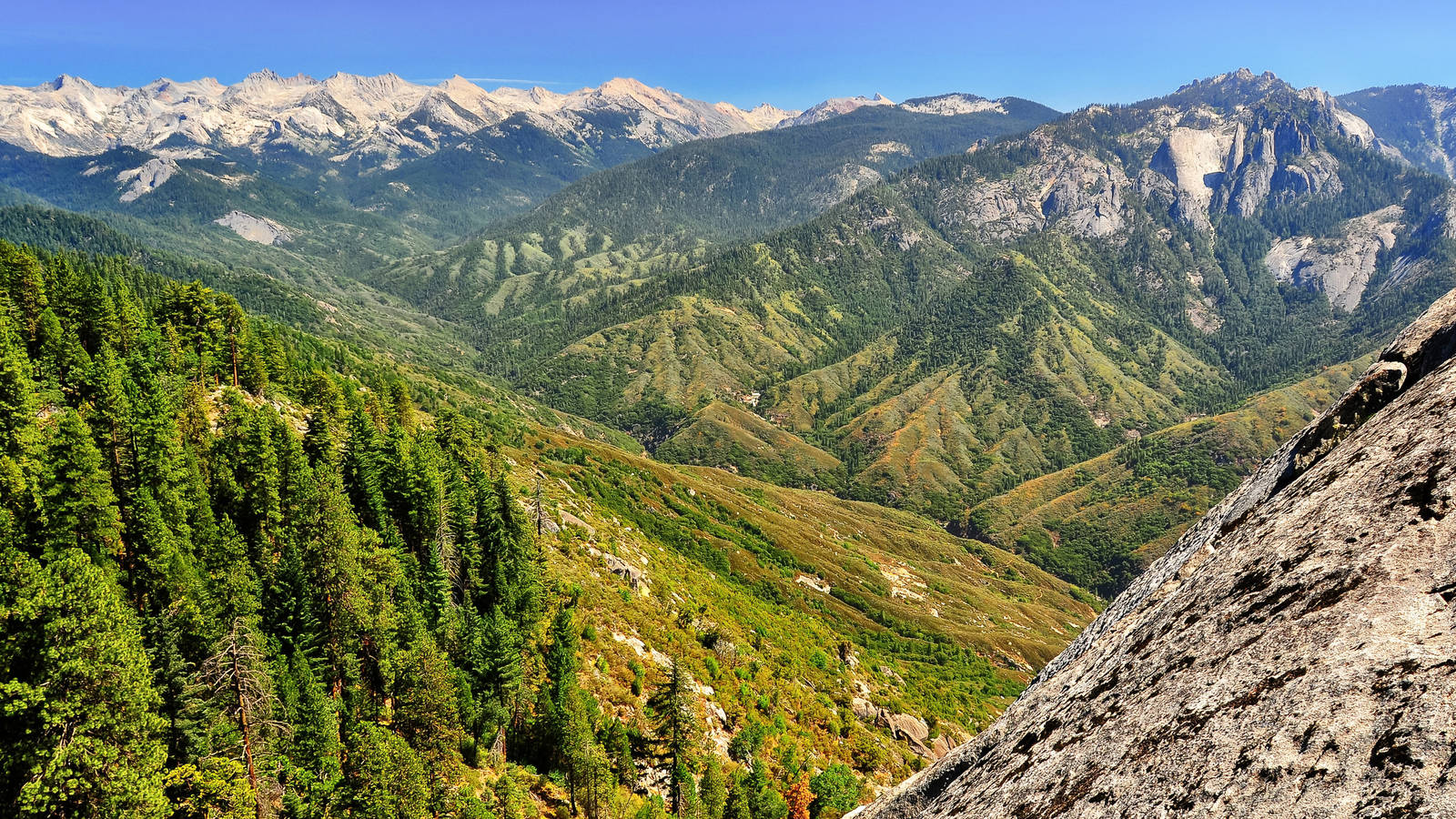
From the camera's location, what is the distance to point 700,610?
102062mm

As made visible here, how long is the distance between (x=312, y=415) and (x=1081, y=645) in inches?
3187

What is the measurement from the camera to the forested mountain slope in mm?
33406

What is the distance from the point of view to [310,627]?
51.9m

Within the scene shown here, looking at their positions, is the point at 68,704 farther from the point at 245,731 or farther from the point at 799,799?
the point at 799,799

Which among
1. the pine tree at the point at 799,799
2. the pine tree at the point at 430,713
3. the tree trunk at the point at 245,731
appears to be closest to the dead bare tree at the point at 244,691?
the tree trunk at the point at 245,731

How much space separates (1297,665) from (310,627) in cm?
6079

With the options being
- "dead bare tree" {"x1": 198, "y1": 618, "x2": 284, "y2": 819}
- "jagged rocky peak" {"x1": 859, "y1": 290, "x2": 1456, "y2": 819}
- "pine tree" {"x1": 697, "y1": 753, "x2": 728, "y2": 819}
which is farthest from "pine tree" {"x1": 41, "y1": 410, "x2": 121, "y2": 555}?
"jagged rocky peak" {"x1": 859, "y1": 290, "x2": 1456, "y2": 819}

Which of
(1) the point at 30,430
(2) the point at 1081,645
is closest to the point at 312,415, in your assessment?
(1) the point at 30,430

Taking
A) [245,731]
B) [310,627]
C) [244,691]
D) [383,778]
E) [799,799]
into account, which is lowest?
[799,799]

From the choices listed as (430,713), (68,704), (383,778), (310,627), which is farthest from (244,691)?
(430,713)

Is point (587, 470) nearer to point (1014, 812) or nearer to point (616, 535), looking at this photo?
point (616, 535)

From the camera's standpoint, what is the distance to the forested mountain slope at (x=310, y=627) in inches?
1315

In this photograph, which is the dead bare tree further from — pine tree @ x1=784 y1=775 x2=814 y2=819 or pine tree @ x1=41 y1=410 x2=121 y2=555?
pine tree @ x1=784 y1=775 x2=814 y2=819

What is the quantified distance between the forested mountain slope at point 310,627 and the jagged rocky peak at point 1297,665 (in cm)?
4081
